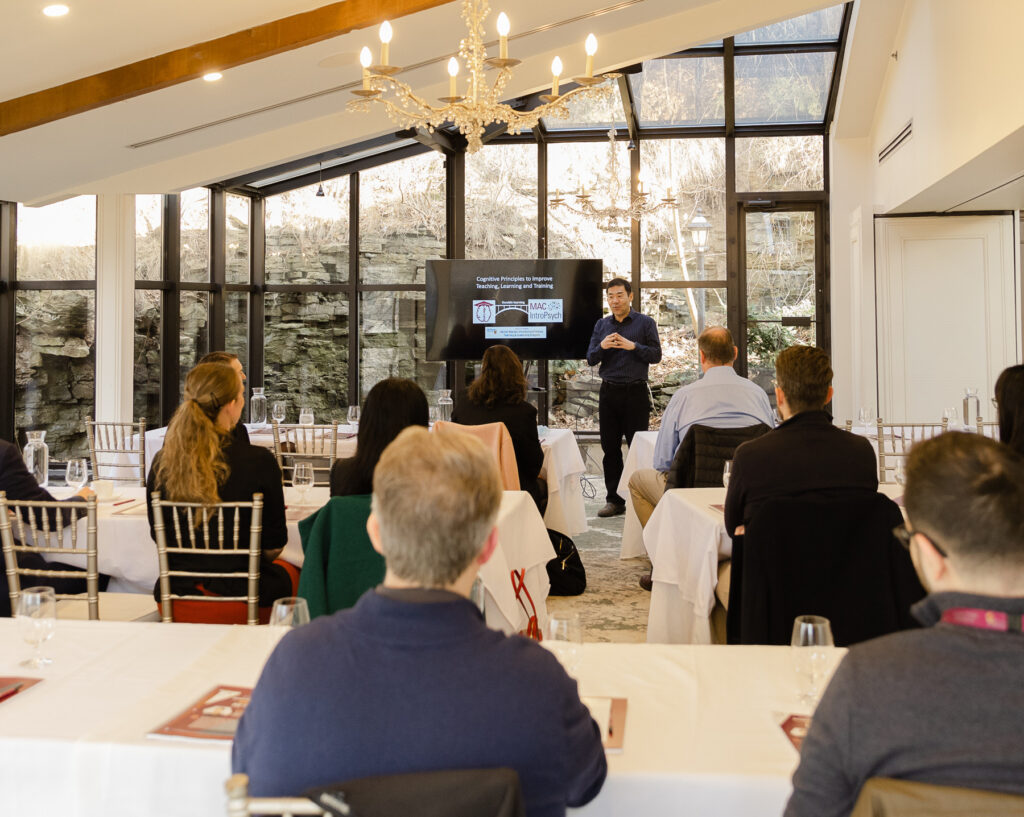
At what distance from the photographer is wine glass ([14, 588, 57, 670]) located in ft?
6.26

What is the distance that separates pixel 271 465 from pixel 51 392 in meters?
5.85

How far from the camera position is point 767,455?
9.86 ft

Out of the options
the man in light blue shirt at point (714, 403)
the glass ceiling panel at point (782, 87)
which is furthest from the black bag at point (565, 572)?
the glass ceiling panel at point (782, 87)

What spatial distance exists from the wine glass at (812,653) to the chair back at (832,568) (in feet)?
3.49

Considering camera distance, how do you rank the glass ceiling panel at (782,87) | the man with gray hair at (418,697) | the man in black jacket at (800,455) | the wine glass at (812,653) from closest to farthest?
the man with gray hair at (418,697), the wine glass at (812,653), the man in black jacket at (800,455), the glass ceiling panel at (782,87)

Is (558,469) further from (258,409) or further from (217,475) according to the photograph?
(217,475)

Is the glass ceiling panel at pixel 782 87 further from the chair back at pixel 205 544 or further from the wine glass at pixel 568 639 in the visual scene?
the wine glass at pixel 568 639

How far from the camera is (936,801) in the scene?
107cm

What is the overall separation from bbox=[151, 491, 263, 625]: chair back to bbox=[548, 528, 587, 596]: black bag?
224cm

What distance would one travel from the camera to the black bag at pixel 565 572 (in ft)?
17.1

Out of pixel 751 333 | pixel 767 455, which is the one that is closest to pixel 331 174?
pixel 751 333

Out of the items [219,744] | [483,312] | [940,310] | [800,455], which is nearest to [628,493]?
[800,455]

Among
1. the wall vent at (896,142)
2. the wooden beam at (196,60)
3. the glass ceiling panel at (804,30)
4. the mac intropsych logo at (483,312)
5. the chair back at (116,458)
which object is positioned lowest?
the chair back at (116,458)

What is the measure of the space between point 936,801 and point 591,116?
9.39m
